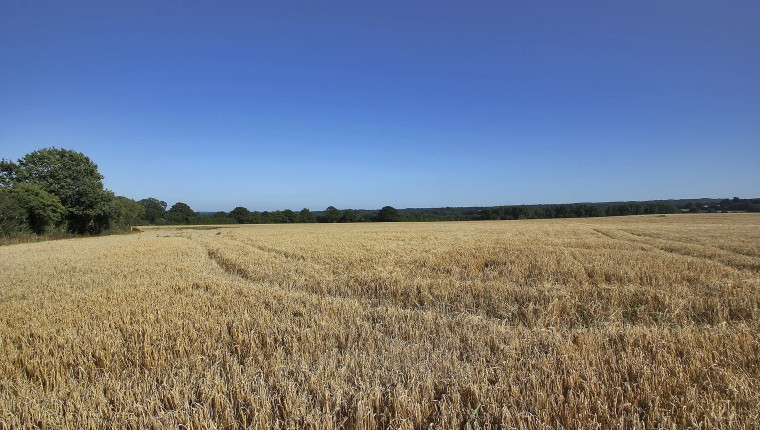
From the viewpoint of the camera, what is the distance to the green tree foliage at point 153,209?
114787mm

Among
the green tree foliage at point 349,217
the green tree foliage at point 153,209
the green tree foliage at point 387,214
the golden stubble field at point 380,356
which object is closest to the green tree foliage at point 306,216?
the green tree foliage at point 349,217

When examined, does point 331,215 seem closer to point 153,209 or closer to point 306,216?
point 306,216

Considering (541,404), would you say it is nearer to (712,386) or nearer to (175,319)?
(712,386)

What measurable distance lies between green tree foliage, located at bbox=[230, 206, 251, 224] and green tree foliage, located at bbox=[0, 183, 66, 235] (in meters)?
64.1

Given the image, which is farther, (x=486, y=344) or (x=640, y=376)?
(x=486, y=344)

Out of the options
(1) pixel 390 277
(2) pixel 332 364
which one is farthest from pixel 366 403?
(1) pixel 390 277

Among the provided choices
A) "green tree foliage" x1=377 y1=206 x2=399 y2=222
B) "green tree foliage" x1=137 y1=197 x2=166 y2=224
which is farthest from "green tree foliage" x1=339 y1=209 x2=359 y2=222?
"green tree foliage" x1=137 y1=197 x2=166 y2=224

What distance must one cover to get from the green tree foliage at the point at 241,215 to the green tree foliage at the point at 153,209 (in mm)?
25065

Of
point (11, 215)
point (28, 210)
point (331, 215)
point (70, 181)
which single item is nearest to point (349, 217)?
point (331, 215)

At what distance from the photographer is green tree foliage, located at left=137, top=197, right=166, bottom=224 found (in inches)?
4519

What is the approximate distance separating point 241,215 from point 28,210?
73540 millimetres

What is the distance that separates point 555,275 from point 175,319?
32.4 feet

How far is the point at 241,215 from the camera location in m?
108

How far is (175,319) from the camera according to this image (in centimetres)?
557
